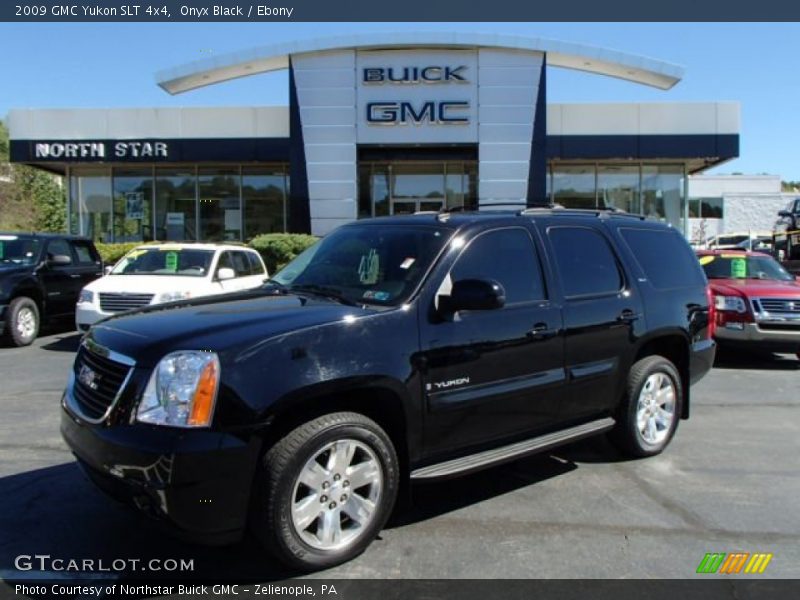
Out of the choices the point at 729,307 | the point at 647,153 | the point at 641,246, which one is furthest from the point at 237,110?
the point at 641,246

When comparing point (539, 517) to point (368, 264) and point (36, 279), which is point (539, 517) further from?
point (36, 279)

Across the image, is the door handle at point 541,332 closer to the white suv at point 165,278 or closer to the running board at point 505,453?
the running board at point 505,453

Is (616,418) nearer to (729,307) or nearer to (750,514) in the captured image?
(750,514)

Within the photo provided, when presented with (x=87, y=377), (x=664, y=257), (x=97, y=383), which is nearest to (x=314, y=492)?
(x=97, y=383)

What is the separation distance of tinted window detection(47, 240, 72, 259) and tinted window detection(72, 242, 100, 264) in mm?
246

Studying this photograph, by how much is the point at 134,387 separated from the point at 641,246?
410cm

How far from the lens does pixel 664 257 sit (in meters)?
5.75

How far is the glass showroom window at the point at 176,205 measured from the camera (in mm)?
23438

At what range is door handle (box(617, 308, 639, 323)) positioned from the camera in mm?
5016

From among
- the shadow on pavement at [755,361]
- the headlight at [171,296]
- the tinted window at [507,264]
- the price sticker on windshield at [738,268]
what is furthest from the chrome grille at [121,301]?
the price sticker on windshield at [738,268]

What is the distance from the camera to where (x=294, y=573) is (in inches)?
134

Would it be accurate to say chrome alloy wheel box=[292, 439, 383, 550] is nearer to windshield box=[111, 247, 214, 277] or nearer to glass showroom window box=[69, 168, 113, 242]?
windshield box=[111, 247, 214, 277]

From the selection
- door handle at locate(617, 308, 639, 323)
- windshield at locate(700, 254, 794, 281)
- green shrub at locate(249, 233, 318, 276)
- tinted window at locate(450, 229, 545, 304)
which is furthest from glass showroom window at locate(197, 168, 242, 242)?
tinted window at locate(450, 229, 545, 304)

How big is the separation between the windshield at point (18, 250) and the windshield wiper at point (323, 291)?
858 cm
